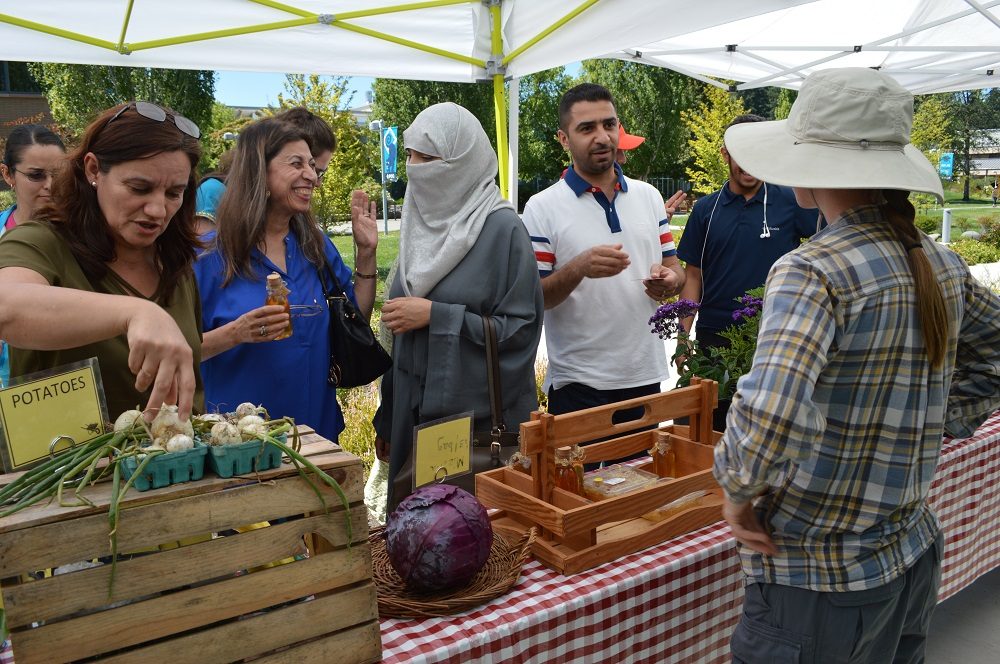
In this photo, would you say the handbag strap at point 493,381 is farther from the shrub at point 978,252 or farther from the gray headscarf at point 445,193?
the shrub at point 978,252

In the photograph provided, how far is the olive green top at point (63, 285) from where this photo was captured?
4.57 ft

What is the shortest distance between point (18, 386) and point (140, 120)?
2.17ft

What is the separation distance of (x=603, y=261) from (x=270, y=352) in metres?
1.08

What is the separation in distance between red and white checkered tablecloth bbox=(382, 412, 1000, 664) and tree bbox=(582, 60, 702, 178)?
23975mm

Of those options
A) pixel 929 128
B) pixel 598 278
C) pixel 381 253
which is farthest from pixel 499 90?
pixel 929 128

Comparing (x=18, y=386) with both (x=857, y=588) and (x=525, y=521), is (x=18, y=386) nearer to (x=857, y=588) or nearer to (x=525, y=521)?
(x=525, y=521)

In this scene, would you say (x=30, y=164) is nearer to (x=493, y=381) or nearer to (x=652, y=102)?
(x=493, y=381)

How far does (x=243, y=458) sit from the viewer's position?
1.12m

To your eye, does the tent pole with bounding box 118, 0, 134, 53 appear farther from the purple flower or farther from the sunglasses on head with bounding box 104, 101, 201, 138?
the purple flower

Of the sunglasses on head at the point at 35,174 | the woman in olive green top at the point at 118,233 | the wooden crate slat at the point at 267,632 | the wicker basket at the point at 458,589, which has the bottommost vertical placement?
the wicker basket at the point at 458,589

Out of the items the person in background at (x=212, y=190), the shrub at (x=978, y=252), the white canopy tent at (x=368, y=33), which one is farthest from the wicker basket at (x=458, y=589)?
the shrub at (x=978, y=252)

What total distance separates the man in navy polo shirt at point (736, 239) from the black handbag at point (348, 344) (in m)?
1.25

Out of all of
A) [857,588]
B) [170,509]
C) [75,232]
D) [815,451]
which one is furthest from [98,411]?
[857,588]

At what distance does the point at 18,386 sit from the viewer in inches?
41.9
